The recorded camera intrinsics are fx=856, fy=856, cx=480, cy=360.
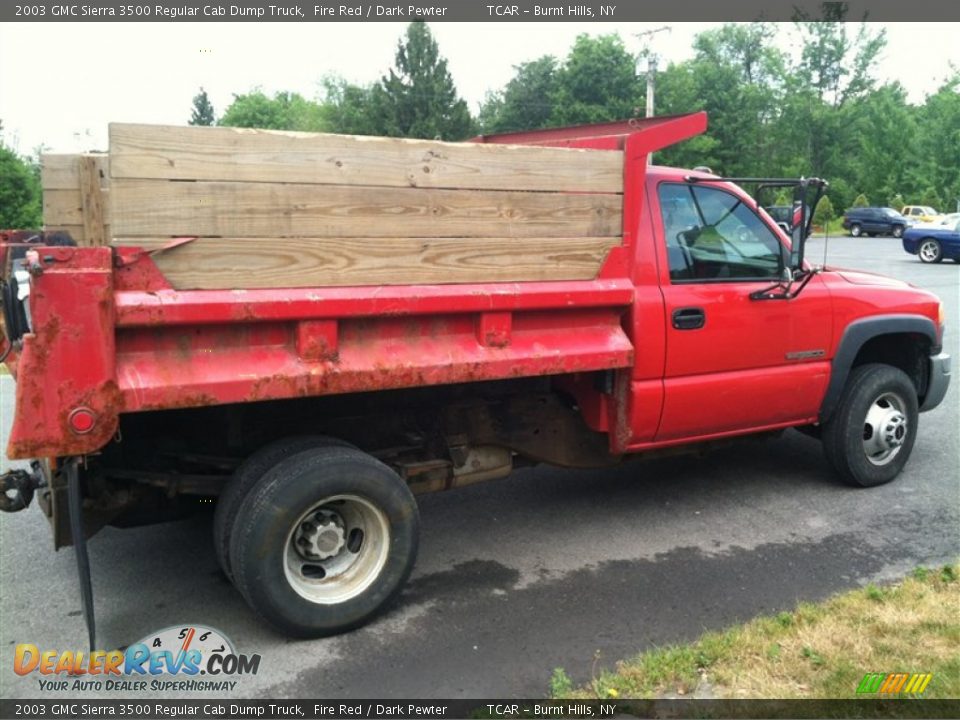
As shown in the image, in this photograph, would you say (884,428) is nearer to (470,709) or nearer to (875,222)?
(470,709)

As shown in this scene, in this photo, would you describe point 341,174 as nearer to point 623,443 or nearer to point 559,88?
point 623,443

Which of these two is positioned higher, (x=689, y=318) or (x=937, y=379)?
(x=689, y=318)

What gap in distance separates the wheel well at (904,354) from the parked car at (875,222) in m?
36.8

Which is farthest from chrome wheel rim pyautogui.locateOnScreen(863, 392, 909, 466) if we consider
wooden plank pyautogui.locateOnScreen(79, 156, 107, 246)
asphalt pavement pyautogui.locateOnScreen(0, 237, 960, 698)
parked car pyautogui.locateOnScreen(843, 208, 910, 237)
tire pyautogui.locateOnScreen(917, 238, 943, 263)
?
parked car pyautogui.locateOnScreen(843, 208, 910, 237)

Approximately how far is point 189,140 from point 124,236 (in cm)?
45

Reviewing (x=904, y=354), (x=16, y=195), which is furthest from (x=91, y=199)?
(x=16, y=195)

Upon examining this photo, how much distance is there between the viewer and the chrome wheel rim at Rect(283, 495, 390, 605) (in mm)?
3840

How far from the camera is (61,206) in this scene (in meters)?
4.82

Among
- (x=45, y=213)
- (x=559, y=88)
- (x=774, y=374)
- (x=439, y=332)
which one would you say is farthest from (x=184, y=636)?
(x=559, y=88)

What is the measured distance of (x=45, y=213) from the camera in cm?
483

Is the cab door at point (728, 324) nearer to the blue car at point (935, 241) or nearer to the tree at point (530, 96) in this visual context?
the blue car at point (935, 241)

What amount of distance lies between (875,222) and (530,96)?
24595 mm

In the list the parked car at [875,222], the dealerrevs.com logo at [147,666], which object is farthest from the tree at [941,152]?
the dealerrevs.com logo at [147,666]

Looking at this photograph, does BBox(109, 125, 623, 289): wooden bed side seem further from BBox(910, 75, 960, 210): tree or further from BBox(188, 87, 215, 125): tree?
BBox(188, 87, 215, 125): tree
